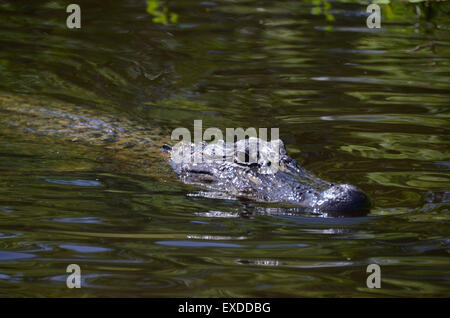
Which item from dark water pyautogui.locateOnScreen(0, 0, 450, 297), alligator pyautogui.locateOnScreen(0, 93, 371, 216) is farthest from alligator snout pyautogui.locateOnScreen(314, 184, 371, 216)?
dark water pyautogui.locateOnScreen(0, 0, 450, 297)

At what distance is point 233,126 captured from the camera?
741 centimetres

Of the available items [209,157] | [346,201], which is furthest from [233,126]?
[346,201]

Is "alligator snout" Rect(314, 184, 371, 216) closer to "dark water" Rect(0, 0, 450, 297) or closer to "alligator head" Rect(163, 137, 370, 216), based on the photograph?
"alligator head" Rect(163, 137, 370, 216)

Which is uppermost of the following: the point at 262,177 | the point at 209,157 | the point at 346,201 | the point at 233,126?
the point at 233,126

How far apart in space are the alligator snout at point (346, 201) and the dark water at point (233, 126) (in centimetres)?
11

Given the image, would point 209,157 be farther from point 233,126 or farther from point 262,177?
point 233,126

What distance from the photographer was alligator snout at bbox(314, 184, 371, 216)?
4.71m

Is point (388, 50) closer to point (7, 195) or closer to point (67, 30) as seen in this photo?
point (67, 30)

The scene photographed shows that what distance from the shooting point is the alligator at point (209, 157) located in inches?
196

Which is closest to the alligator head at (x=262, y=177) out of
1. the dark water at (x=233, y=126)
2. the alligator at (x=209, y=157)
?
the alligator at (x=209, y=157)

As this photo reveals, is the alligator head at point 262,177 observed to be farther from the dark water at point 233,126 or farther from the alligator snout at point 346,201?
the dark water at point 233,126

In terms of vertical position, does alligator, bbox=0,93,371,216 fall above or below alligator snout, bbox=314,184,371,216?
above

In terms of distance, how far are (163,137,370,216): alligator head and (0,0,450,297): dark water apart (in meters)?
0.17

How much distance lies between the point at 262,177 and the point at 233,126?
1.87 metres
